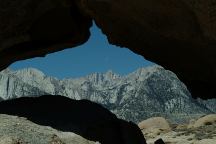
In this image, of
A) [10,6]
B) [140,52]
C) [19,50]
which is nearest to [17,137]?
[10,6]

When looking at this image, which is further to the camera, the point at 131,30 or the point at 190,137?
the point at 190,137

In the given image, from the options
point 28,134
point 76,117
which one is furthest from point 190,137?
point 28,134

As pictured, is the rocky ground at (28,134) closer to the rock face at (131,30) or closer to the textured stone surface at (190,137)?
the rock face at (131,30)

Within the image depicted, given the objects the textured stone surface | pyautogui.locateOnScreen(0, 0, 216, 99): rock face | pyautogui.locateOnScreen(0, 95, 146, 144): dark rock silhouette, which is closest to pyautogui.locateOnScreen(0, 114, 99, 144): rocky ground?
pyautogui.locateOnScreen(0, 95, 146, 144): dark rock silhouette

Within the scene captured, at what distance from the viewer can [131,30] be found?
1692cm

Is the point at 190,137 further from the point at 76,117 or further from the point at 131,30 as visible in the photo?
the point at 76,117

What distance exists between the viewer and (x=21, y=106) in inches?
577

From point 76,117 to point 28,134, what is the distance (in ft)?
8.51

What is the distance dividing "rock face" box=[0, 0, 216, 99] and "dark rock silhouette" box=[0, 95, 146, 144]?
2743 mm

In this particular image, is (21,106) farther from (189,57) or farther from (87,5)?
(189,57)

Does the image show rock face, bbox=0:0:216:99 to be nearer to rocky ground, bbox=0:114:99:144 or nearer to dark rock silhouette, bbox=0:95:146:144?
dark rock silhouette, bbox=0:95:146:144

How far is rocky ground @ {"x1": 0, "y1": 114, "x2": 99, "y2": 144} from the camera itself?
1141 centimetres

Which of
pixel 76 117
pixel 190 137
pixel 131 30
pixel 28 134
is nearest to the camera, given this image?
pixel 28 134

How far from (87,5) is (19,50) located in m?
3.93
